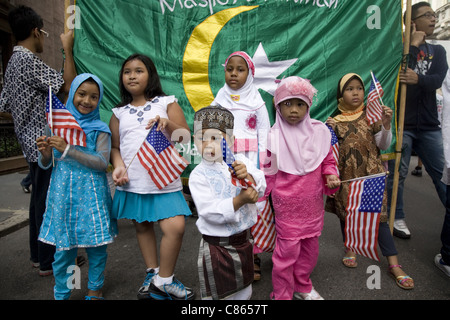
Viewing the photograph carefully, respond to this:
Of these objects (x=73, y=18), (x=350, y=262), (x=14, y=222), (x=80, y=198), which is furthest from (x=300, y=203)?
(x=14, y=222)

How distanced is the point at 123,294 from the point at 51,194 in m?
0.97

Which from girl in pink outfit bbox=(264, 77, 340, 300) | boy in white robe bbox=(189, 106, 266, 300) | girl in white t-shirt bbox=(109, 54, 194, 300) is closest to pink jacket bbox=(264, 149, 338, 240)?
girl in pink outfit bbox=(264, 77, 340, 300)

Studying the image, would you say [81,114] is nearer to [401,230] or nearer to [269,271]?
[269,271]

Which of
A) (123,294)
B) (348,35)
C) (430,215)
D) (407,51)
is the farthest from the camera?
(430,215)

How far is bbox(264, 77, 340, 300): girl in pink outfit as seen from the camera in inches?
84.2

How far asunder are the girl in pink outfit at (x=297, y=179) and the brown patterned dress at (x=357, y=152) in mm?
394

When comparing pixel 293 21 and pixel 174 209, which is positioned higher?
pixel 293 21

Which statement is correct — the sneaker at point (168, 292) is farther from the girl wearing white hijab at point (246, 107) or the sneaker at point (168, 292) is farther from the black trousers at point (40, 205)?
the black trousers at point (40, 205)

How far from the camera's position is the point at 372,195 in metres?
2.32

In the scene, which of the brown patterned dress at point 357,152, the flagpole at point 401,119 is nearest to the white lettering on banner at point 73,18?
the brown patterned dress at point 357,152

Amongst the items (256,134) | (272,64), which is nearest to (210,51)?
(272,64)
